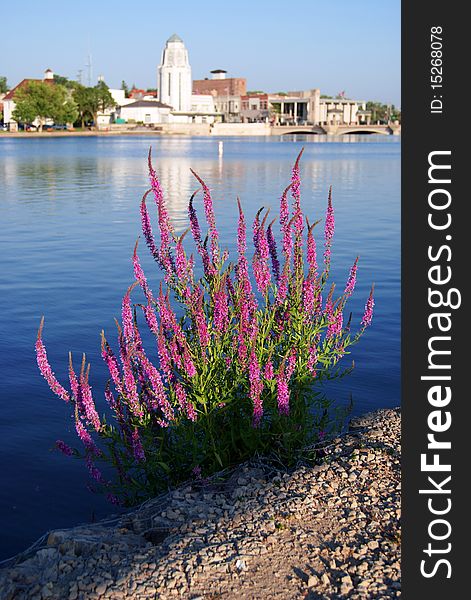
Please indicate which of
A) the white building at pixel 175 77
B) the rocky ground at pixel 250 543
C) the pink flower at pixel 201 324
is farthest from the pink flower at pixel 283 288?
the white building at pixel 175 77

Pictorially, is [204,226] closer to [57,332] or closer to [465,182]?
[57,332]

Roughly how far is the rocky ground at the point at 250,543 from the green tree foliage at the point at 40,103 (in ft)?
457

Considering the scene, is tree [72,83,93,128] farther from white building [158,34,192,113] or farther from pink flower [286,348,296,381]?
pink flower [286,348,296,381]

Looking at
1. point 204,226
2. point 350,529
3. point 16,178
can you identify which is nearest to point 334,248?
point 204,226

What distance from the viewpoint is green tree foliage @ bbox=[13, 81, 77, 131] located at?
136 meters

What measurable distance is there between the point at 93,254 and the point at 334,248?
6569 mm

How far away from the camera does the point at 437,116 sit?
150 inches

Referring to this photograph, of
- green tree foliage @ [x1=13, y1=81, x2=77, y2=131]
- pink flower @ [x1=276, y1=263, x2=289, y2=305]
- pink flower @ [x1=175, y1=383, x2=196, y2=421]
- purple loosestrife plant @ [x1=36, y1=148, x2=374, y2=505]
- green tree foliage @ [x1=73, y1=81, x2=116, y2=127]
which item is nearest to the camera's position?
pink flower @ [x1=175, y1=383, x2=196, y2=421]

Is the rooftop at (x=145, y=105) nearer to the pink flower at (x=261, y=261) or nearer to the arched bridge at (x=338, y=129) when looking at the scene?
the arched bridge at (x=338, y=129)

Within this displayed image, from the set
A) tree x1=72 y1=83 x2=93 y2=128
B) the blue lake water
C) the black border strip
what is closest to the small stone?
the black border strip

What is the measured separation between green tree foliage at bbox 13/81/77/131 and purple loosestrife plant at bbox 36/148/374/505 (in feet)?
454

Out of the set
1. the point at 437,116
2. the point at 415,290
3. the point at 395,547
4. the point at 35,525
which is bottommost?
the point at 35,525

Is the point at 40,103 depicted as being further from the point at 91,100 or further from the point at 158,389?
the point at 158,389

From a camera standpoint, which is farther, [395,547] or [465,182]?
[395,547]
